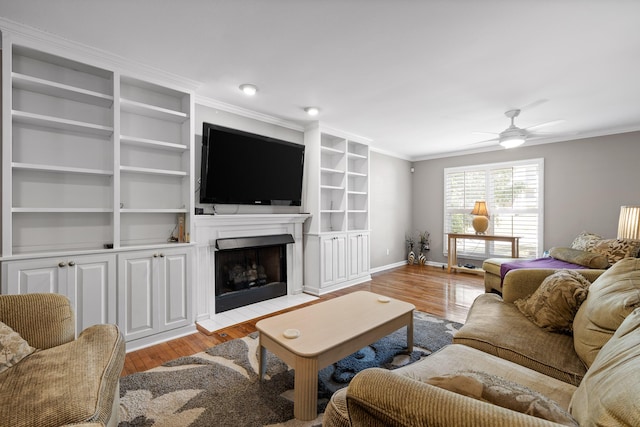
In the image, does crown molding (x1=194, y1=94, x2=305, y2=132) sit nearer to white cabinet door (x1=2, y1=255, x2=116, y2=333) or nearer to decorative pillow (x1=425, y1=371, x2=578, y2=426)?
white cabinet door (x1=2, y1=255, x2=116, y2=333)

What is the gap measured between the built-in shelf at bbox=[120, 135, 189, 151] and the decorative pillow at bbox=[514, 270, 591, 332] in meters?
3.13

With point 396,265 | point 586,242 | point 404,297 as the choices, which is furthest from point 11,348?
point 396,265

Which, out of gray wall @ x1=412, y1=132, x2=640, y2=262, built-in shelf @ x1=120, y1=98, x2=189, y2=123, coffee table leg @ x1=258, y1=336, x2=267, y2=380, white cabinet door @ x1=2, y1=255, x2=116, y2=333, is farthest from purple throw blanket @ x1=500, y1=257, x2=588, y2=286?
white cabinet door @ x1=2, y1=255, x2=116, y2=333

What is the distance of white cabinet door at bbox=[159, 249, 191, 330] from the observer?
8.74 ft

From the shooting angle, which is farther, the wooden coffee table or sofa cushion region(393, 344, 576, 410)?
the wooden coffee table

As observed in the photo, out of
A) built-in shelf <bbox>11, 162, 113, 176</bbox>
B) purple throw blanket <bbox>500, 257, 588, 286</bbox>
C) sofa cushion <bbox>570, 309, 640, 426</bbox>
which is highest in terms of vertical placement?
built-in shelf <bbox>11, 162, 113, 176</bbox>

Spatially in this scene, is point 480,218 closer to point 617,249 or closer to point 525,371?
point 617,249

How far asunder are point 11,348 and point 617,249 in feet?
15.7

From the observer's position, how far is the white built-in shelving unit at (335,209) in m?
4.16

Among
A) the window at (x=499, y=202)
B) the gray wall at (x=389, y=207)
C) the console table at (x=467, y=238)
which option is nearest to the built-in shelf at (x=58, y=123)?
the gray wall at (x=389, y=207)

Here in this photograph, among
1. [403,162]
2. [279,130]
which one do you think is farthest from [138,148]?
[403,162]

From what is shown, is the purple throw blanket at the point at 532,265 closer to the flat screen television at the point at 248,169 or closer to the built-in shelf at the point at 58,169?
the flat screen television at the point at 248,169

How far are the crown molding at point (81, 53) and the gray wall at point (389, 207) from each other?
151 inches

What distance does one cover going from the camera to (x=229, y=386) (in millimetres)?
1915
